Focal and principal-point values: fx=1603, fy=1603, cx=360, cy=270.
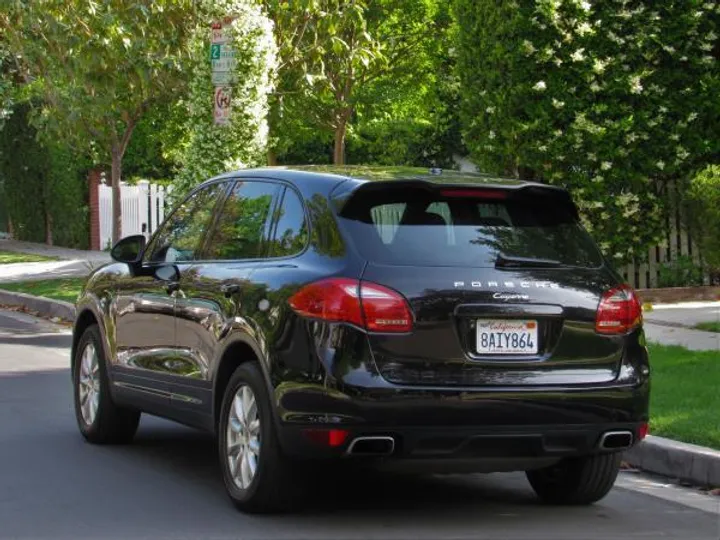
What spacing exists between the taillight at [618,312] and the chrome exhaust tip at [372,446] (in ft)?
3.92

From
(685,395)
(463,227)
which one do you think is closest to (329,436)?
(463,227)

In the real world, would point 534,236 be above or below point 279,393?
above

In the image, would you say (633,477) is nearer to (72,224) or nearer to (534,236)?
(534,236)

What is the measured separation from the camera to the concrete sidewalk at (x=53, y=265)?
88.4ft

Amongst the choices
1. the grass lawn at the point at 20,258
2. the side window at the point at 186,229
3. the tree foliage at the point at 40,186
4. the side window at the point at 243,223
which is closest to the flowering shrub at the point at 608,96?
the side window at the point at 186,229

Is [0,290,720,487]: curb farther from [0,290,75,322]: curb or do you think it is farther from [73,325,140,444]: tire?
[0,290,75,322]: curb

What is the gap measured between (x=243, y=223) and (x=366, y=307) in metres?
1.55

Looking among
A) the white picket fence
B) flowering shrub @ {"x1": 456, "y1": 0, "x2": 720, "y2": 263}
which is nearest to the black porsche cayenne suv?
flowering shrub @ {"x1": 456, "y1": 0, "x2": 720, "y2": 263}

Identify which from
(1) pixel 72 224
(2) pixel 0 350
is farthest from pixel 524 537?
(1) pixel 72 224

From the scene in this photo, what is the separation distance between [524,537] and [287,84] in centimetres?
1621

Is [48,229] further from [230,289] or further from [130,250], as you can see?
[230,289]

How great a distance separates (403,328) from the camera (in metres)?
7.23

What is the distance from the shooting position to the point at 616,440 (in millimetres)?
7602

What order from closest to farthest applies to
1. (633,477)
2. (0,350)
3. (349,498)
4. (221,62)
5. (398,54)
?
(349,498), (633,477), (0,350), (221,62), (398,54)
